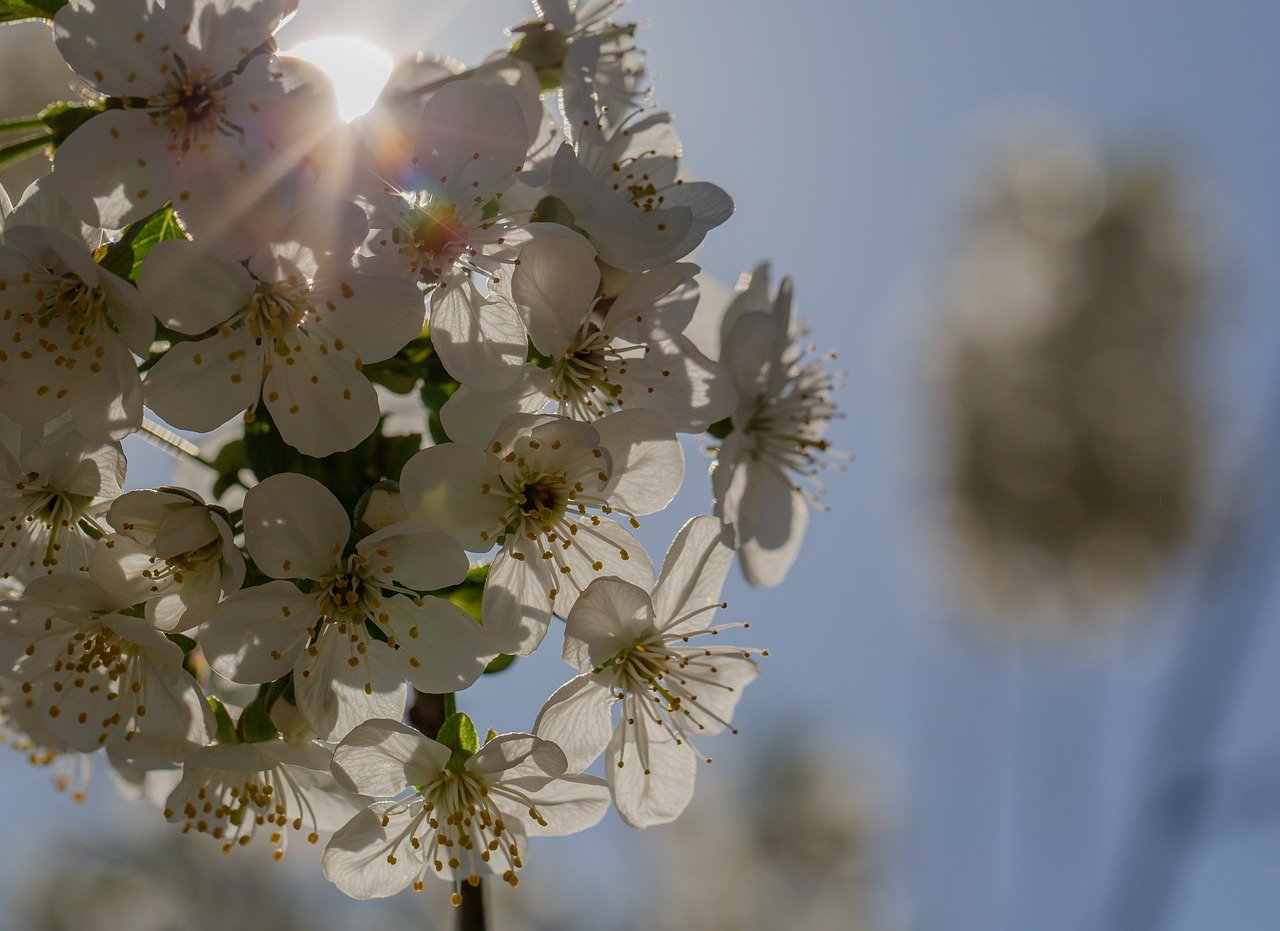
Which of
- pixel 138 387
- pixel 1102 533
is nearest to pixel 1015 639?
pixel 1102 533

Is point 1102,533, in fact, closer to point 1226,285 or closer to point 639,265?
point 1226,285

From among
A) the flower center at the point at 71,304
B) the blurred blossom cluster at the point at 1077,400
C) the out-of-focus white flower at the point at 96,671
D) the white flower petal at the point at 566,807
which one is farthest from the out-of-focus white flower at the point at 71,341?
the blurred blossom cluster at the point at 1077,400

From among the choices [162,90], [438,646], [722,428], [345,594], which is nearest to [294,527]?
[345,594]

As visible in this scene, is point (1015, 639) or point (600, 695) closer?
point (600, 695)

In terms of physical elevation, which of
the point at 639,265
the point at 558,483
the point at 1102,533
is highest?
the point at 1102,533

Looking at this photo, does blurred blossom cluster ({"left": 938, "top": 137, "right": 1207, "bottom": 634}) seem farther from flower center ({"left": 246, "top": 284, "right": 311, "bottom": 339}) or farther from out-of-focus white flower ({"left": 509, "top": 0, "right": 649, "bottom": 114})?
flower center ({"left": 246, "top": 284, "right": 311, "bottom": 339})

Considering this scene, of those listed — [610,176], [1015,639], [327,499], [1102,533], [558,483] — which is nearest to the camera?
[327,499]

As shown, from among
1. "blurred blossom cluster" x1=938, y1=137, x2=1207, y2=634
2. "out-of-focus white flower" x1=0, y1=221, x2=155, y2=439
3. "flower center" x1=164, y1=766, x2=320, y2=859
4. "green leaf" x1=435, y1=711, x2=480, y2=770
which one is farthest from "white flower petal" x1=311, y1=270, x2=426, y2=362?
"blurred blossom cluster" x1=938, y1=137, x2=1207, y2=634
